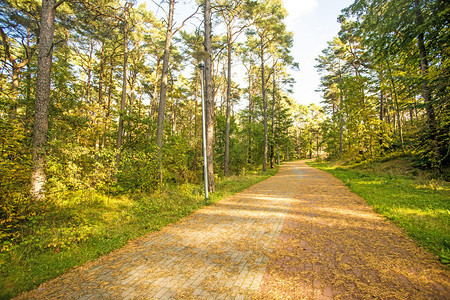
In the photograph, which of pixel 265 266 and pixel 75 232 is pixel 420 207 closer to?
pixel 265 266

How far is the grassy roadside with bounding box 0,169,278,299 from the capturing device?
2.85 meters

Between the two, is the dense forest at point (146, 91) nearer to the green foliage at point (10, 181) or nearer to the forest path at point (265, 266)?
the green foliage at point (10, 181)

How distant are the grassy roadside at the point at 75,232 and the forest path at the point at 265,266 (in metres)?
0.27

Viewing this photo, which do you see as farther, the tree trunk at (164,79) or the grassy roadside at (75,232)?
the tree trunk at (164,79)

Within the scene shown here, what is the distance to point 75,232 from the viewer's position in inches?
150

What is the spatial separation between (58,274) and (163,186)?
18.3 feet

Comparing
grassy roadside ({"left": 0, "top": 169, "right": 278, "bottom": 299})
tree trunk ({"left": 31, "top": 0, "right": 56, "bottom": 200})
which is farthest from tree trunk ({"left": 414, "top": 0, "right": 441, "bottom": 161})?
tree trunk ({"left": 31, "top": 0, "right": 56, "bottom": 200})

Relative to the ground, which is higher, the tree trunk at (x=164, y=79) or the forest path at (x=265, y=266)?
the tree trunk at (x=164, y=79)

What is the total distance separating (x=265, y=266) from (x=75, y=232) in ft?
12.3

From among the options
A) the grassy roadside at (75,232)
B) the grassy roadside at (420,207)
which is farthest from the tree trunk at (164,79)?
the grassy roadside at (420,207)

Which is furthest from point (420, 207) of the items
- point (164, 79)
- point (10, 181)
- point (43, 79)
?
point (43, 79)

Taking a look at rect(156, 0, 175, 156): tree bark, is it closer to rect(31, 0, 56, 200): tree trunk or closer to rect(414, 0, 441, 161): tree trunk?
rect(31, 0, 56, 200): tree trunk

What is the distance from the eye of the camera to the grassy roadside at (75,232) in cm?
285

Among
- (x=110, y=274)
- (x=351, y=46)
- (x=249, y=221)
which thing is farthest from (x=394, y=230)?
(x=351, y=46)
